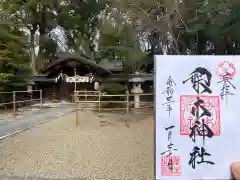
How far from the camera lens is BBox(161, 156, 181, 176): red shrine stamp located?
245 cm

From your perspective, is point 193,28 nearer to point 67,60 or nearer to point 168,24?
point 168,24

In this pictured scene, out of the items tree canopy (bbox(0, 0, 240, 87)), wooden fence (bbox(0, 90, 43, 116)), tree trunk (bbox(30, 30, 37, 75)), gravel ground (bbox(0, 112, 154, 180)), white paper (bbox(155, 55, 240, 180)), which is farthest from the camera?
tree trunk (bbox(30, 30, 37, 75))

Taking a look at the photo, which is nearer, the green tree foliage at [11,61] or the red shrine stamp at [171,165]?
the red shrine stamp at [171,165]

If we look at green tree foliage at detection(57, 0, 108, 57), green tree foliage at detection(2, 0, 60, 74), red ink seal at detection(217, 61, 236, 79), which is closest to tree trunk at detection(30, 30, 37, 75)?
green tree foliage at detection(2, 0, 60, 74)

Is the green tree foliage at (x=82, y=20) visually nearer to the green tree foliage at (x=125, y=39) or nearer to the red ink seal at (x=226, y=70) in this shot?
the green tree foliage at (x=125, y=39)

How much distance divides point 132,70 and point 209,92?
48.3 feet

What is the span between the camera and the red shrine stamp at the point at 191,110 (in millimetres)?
2439

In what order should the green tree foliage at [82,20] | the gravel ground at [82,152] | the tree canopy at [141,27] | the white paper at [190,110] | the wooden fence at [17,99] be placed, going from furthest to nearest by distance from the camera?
the green tree foliage at [82,20], the wooden fence at [17,99], the tree canopy at [141,27], the gravel ground at [82,152], the white paper at [190,110]

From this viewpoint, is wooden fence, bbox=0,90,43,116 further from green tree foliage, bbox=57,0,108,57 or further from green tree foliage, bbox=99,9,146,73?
green tree foliage, bbox=57,0,108,57

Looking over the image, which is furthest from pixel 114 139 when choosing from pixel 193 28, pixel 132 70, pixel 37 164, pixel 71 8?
pixel 71 8

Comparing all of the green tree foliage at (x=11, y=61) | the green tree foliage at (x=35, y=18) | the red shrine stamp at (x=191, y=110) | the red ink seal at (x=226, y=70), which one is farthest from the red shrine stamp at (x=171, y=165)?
the green tree foliage at (x=35, y=18)

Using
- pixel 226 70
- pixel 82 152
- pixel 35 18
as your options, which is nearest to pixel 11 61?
pixel 35 18

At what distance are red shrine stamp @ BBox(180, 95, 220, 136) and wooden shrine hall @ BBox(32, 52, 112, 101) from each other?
1879cm

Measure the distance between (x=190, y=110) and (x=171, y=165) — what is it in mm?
461
